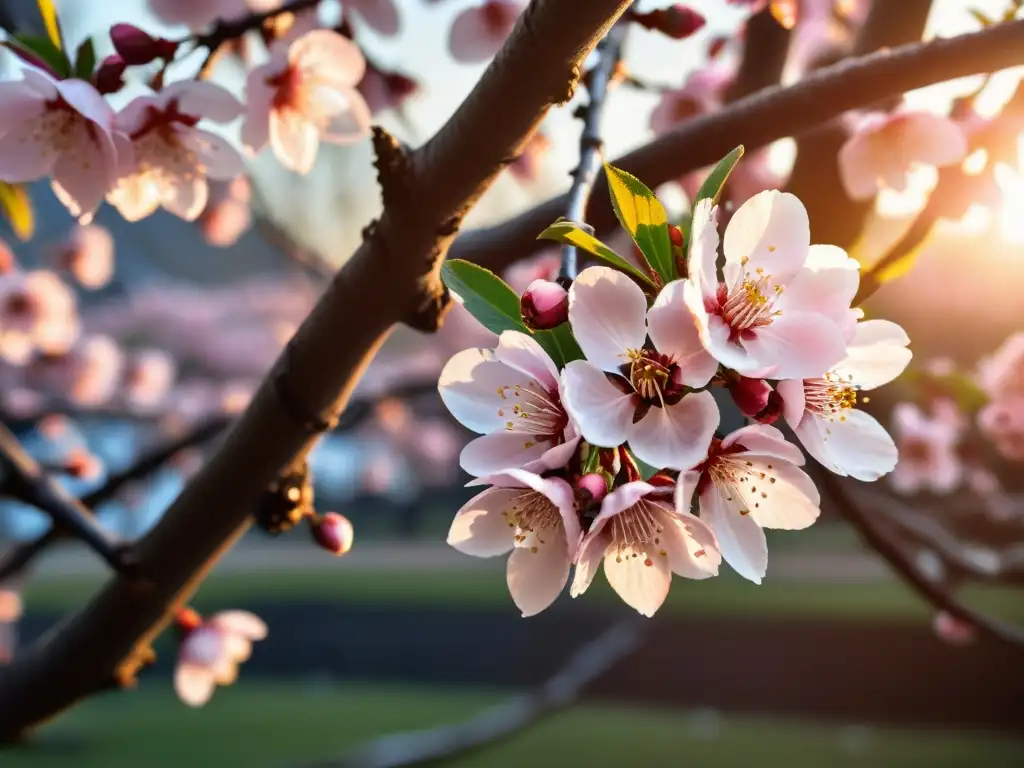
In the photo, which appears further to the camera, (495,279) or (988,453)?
(988,453)

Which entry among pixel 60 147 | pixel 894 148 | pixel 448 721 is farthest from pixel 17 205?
pixel 448 721

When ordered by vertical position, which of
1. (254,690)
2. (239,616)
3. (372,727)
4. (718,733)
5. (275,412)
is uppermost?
(275,412)

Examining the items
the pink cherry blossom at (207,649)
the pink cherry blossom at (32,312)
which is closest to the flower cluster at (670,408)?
the pink cherry blossom at (207,649)

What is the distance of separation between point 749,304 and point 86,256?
2605 mm

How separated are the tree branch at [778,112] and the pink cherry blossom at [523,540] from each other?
0.34 m

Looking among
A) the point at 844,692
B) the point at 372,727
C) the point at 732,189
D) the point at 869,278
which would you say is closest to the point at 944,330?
the point at 844,692

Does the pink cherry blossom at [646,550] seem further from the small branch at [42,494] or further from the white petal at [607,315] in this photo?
the small branch at [42,494]

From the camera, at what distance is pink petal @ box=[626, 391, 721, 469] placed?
0.40m

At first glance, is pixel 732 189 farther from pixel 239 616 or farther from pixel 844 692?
pixel 844 692

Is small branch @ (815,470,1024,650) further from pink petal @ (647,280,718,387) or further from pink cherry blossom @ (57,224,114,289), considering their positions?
pink cherry blossom @ (57,224,114,289)

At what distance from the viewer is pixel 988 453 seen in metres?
2.50

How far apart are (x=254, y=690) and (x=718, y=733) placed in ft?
8.31

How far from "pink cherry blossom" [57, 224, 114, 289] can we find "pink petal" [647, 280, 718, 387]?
2607mm

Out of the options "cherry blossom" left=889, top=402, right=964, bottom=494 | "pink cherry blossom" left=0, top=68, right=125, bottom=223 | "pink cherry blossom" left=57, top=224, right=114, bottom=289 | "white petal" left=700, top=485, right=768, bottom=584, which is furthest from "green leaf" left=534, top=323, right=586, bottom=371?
"pink cherry blossom" left=57, top=224, right=114, bottom=289
